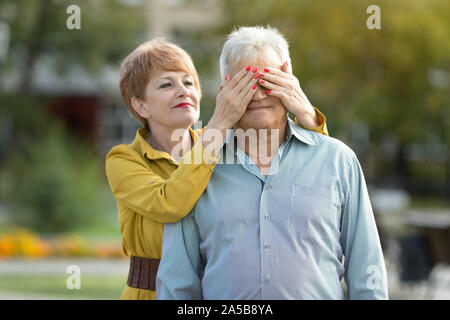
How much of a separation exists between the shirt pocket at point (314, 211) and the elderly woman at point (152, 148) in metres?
0.32

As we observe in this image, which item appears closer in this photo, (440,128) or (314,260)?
(314,260)

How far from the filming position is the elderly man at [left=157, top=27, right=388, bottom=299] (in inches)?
91.2

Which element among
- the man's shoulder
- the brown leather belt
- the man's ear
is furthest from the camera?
the man's ear

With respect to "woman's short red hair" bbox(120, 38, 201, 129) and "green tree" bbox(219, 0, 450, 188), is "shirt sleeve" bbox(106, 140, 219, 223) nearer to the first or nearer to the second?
"woman's short red hair" bbox(120, 38, 201, 129)

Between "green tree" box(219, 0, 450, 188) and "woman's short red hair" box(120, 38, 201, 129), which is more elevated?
"green tree" box(219, 0, 450, 188)

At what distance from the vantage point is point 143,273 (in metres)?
2.83

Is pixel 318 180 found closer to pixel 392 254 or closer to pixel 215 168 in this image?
pixel 215 168

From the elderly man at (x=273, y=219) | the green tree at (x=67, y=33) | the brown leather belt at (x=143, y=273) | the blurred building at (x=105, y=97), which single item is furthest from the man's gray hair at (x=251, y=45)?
the blurred building at (x=105, y=97)

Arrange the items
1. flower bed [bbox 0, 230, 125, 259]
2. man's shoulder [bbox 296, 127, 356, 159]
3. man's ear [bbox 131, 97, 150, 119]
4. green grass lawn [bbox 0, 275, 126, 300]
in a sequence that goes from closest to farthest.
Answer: man's shoulder [bbox 296, 127, 356, 159] → man's ear [bbox 131, 97, 150, 119] → green grass lawn [bbox 0, 275, 126, 300] → flower bed [bbox 0, 230, 125, 259]

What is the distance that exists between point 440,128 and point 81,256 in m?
13.8

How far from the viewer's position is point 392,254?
28.2 feet

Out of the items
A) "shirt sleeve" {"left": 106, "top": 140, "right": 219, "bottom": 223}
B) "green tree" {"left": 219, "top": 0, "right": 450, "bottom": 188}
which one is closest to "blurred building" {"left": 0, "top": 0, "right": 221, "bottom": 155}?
"green tree" {"left": 219, "top": 0, "right": 450, "bottom": 188}

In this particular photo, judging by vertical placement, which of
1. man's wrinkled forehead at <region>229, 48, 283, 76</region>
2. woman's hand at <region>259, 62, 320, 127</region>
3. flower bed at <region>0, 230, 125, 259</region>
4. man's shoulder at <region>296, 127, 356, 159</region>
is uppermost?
man's wrinkled forehead at <region>229, 48, 283, 76</region>
